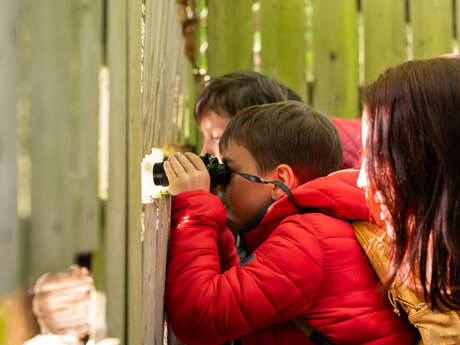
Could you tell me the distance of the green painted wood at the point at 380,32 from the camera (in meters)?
2.87

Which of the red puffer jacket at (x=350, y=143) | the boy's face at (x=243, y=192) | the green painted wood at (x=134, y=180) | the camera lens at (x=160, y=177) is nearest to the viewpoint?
the green painted wood at (x=134, y=180)

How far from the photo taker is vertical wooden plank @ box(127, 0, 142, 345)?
739 mm

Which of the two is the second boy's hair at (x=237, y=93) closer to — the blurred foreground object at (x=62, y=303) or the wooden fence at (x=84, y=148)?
the wooden fence at (x=84, y=148)

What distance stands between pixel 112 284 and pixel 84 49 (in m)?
0.32

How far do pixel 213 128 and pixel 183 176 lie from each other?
80 centimetres

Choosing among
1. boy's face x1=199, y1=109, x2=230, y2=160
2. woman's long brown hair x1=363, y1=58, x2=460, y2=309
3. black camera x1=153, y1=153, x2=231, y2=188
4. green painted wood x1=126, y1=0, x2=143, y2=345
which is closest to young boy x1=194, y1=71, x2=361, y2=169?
boy's face x1=199, y1=109, x2=230, y2=160

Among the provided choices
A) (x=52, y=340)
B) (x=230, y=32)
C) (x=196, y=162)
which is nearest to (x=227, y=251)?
(x=196, y=162)

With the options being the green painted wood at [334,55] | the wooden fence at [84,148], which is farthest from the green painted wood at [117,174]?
the green painted wood at [334,55]

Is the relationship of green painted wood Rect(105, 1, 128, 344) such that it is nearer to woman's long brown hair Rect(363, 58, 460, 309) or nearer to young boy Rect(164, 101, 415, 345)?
young boy Rect(164, 101, 415, 345)

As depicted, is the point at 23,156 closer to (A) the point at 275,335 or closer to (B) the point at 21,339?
(B) the point at 21,339

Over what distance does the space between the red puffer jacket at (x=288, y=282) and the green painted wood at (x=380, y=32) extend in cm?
186

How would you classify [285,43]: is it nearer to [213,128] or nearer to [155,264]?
[213,128]

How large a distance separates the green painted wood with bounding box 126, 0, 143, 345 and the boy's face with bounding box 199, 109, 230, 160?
1143 mm

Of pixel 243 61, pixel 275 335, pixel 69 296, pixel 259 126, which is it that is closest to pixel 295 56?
pixel 243 61
